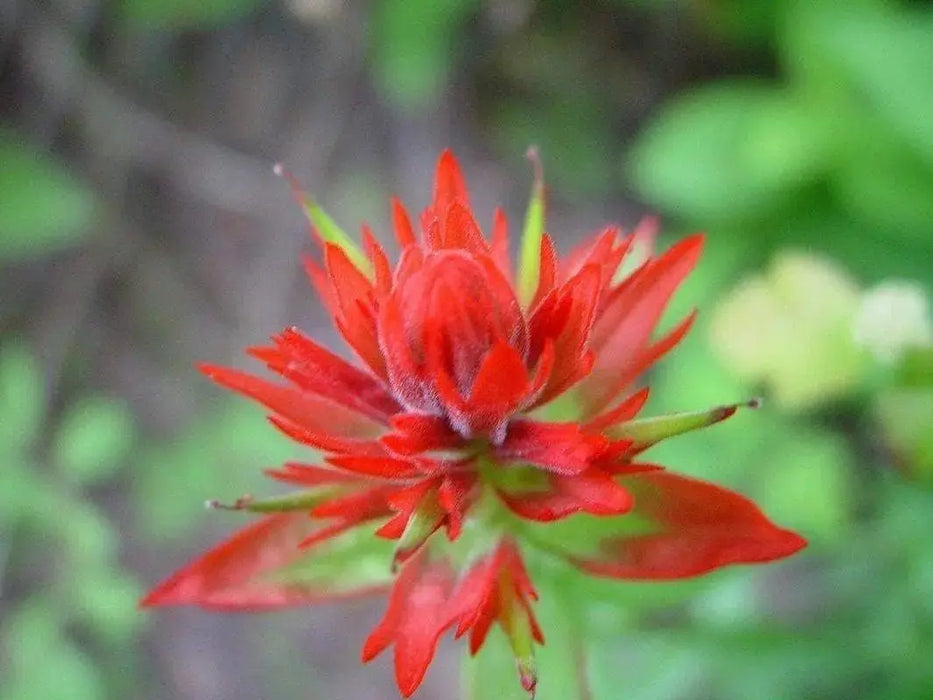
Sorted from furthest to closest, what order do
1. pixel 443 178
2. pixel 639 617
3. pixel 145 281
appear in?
pixel 145 281
pixel 639 617
pixel 443 178

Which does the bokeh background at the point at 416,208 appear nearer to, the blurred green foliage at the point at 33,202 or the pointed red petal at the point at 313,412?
the blurred green foliage at the point at 33,202

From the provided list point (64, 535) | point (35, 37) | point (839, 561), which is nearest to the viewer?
point (839, 561)

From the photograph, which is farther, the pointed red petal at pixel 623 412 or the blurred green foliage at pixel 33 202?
the blurred green foliage at pixel 33 202

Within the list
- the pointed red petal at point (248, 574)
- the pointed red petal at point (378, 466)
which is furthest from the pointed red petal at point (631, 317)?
the pointed red petal at point (248, 574)

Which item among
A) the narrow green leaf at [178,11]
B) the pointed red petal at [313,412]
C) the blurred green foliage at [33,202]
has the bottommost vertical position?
the pointed red petal at [313,412]

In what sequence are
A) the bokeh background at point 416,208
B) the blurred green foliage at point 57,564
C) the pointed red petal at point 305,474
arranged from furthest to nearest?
the blurred green foliage at point 57,564 < the bokeh background at point 416,208 < the pointed red petal at point 305,474

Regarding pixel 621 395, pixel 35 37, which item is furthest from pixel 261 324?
pixel 621 395

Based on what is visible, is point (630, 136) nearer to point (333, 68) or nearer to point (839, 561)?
point (333, 68)

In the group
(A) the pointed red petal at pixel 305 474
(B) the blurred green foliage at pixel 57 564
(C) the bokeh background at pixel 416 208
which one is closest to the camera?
(A) the pointed red petal at pixel 305 474

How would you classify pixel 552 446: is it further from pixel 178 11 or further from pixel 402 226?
pixel 178 11
